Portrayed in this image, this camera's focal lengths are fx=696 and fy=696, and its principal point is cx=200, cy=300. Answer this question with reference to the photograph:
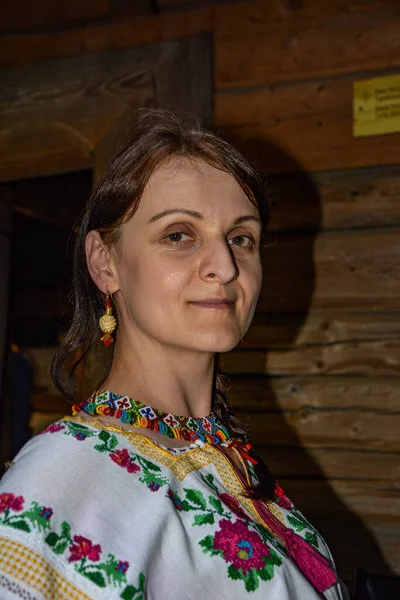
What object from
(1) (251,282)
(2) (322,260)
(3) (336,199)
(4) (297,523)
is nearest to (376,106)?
(3) (336,199)

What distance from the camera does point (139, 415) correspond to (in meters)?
1.46

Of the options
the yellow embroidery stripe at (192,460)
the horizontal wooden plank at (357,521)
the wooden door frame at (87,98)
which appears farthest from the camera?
the wooden door frame at (87,98)

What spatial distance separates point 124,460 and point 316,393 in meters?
1.92

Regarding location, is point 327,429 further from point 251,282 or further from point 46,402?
point 46,402

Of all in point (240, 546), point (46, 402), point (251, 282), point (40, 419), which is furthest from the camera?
point (46, 402)

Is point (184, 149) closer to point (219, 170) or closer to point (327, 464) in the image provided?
point (219, 170)

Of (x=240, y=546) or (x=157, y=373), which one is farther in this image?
(x=157, y=373)

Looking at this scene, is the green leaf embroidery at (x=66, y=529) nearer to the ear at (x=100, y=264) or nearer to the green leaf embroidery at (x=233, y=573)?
the green leaf embroidery at (x=233, y=573)

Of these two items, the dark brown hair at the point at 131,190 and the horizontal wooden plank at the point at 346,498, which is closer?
the dark brown hair at the point at 131,190

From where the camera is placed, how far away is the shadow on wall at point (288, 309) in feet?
10.2

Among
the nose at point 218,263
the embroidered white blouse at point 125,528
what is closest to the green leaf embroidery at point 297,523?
the embroidered white blouse at point 125,528

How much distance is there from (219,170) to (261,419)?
1880 mm

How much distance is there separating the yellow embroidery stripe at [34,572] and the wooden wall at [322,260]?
2.13 metres

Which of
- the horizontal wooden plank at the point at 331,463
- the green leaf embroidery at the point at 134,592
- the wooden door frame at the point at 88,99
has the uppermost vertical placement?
the wooden door frame at the point at 88,99
